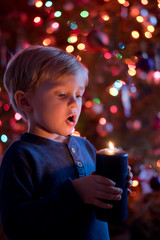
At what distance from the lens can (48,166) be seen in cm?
74

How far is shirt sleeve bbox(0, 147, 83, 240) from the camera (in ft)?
2.03

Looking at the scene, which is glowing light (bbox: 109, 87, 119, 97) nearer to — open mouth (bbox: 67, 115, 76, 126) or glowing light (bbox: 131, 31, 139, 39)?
glowing light (bbox: 131, 31, 139, 39)

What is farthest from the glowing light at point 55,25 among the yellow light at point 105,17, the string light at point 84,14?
the yellow light at point 105,17

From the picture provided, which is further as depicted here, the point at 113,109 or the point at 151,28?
the point at 113,109

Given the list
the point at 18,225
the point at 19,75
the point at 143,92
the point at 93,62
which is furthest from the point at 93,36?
the point at 18,225

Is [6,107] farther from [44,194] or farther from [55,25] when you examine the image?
[44,194]

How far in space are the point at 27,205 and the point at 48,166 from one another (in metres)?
0.14

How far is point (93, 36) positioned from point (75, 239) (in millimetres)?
927

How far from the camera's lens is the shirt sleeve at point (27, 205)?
2.03 feet

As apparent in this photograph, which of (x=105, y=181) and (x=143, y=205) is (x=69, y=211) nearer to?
(x=105, y=181)

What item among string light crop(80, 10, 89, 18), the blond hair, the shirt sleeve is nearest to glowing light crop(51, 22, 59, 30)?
string light crop(80, 10, 89, 18)

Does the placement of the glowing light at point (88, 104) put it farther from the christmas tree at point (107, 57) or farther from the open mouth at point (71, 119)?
the open mouth at point (71, 119)

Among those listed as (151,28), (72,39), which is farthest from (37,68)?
(151,28)

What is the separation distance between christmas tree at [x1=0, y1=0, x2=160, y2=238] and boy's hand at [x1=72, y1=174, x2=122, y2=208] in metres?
0.81
